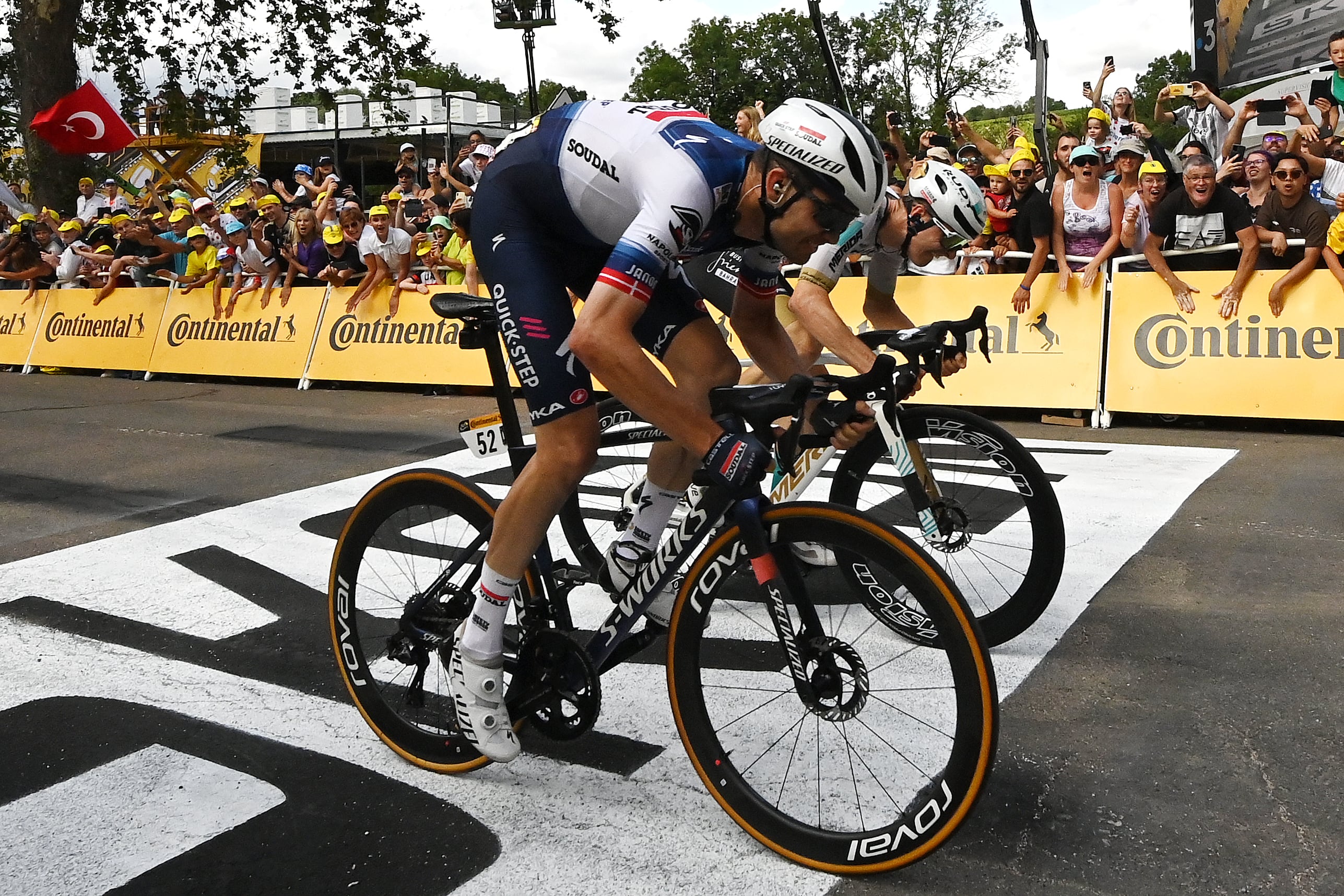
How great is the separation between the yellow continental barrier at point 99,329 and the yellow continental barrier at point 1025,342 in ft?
29.5

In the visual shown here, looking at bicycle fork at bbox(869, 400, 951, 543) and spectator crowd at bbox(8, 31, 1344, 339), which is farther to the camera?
spectator crowd at bbox(8, 31, 1344, 339)

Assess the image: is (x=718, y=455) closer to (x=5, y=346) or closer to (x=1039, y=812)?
(x=1039, y=812)

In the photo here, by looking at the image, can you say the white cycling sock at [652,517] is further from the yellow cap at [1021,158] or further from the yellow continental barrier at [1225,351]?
the yellow cap at [1021,158]

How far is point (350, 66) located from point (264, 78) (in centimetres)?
149

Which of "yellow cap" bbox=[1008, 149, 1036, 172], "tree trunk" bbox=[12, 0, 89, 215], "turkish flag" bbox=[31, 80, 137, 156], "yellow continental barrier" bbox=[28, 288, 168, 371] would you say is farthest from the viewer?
"tree trunk" bbox=[12, 0, 89, 215]

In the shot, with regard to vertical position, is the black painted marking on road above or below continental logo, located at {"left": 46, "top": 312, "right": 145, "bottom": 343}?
above

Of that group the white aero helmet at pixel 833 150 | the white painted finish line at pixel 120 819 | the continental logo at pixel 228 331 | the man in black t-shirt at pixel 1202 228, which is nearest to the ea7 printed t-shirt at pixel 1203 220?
the man in black t-shirt at pixel 1202 228

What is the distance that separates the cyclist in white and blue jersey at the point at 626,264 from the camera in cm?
259

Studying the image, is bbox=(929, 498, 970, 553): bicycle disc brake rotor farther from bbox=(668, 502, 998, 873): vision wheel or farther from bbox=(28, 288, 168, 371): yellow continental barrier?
bbox=(28, 288, 168, 371): yellow continental barrier

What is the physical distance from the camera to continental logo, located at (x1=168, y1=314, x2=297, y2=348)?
13.6m

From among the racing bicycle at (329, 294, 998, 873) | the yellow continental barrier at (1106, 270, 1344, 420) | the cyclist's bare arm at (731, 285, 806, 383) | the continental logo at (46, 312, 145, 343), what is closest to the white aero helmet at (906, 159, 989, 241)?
the cyclist's bare arm at (731, 285, 806, 383)

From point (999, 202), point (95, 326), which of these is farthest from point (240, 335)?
point (999, 202)

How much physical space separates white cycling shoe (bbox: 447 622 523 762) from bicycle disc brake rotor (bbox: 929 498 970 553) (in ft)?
5.91

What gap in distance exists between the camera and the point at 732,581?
8.92 ft
